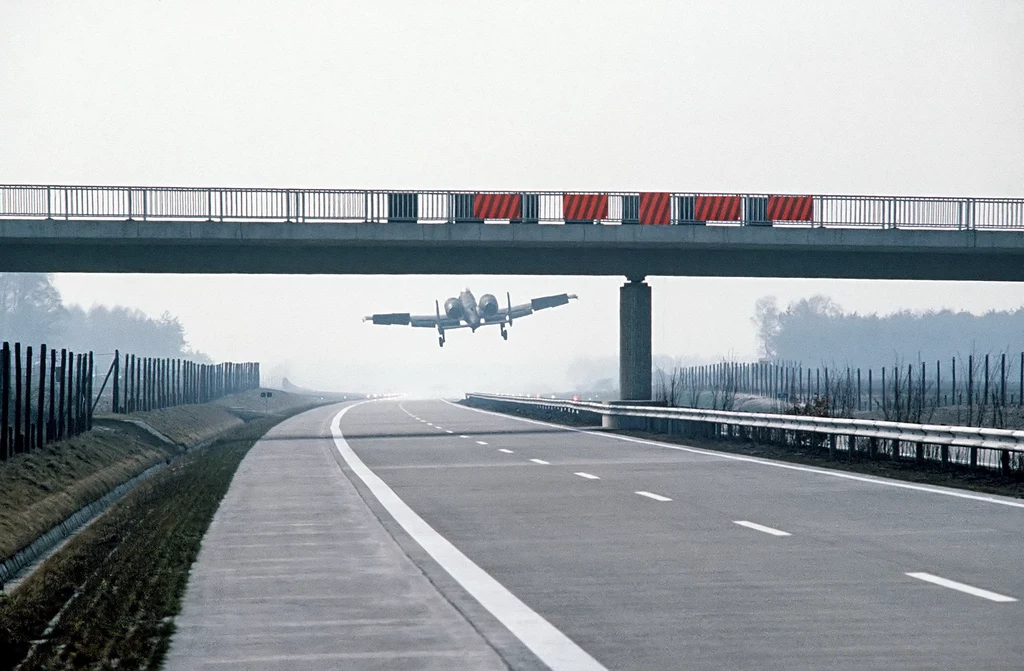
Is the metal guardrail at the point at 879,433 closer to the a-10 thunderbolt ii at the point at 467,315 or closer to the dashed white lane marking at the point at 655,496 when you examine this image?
the dashed white lane marking at the point at 655,496

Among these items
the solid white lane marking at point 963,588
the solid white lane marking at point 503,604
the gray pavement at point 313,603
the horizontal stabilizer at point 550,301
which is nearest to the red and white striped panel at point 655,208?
the gray pavement at point 313,603

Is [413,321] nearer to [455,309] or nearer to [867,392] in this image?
[455,309]

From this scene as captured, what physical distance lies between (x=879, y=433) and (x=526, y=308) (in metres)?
89.2

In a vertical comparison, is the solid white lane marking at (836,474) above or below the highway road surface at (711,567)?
below

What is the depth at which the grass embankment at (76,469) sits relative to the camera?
66.0ft

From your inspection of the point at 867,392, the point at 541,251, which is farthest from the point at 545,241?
the point at 867,392

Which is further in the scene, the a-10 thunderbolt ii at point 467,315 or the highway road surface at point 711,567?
the a-10 thunderbolt ii at point 467,315

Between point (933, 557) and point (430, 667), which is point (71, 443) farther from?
point (430, 667)

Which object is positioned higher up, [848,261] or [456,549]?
[848,261]

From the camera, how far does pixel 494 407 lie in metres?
77.1

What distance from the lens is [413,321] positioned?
367ft

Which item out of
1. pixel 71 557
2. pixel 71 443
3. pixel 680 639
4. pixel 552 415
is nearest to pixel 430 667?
pixel 680 639

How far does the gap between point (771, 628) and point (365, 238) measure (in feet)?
122

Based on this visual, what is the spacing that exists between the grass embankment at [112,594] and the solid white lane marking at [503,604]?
1.98m
